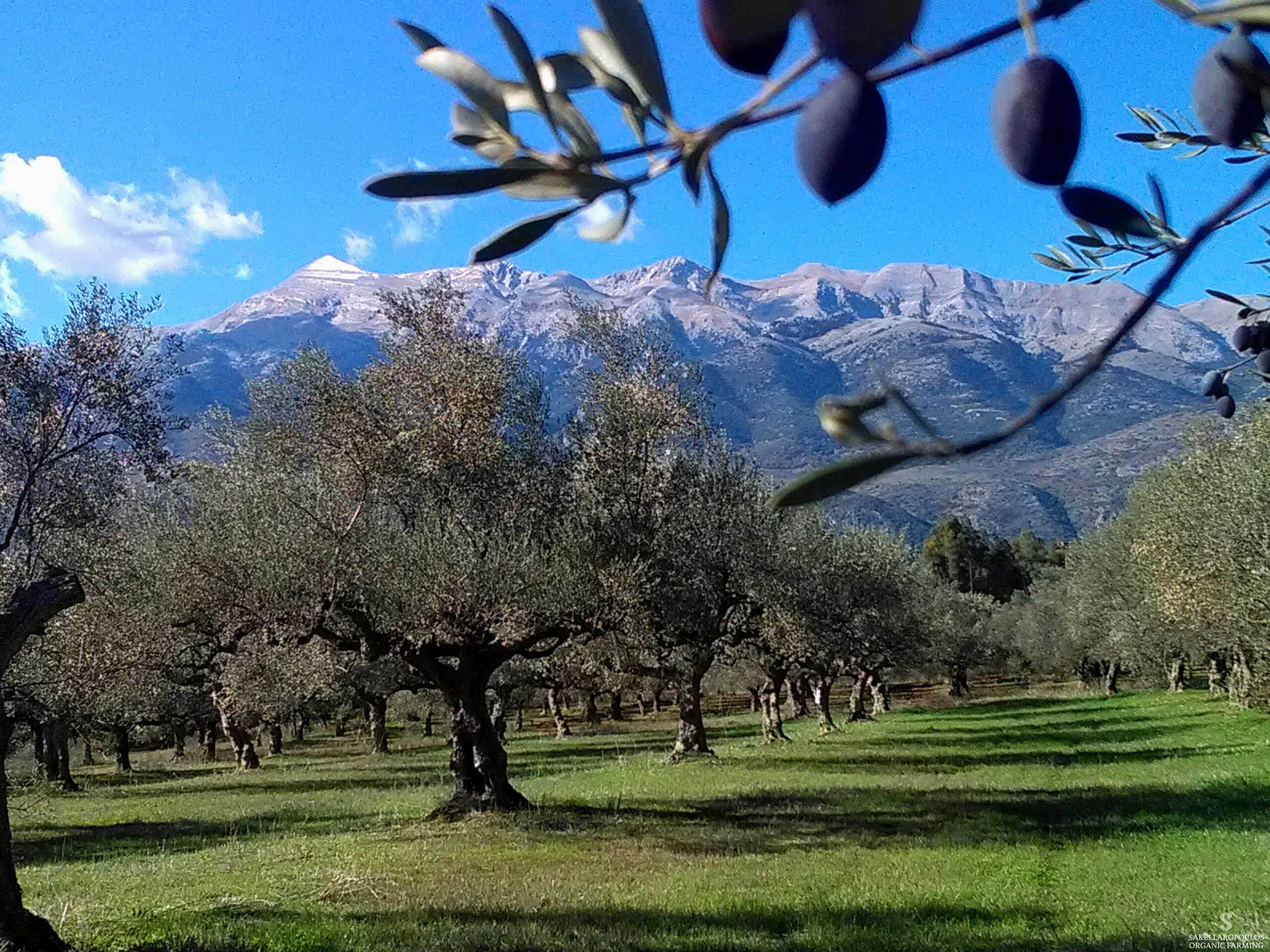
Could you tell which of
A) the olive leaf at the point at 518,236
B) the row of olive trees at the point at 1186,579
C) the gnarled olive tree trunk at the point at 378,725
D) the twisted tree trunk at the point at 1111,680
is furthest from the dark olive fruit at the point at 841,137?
the twisted tree trunk at the point at 1111,680

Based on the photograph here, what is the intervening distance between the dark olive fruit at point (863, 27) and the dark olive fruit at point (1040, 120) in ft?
0.54

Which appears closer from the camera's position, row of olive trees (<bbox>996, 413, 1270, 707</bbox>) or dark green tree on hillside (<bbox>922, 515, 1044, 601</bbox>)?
row of olive trees (<bbox>996, 413, 1270, 707</bbox>)

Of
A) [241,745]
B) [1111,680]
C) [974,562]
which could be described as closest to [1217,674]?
[1111,680]

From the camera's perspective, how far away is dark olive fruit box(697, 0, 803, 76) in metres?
0.52

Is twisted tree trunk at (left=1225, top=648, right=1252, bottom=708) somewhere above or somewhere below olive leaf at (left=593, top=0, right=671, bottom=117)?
below

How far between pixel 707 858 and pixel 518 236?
45.4ft

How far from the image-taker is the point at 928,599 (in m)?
53.0

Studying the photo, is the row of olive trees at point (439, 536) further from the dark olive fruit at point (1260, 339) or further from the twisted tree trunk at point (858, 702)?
the twisted tree trunk at point (858, 702)

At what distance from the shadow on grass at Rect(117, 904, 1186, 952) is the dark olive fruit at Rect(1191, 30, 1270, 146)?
28.7 feet

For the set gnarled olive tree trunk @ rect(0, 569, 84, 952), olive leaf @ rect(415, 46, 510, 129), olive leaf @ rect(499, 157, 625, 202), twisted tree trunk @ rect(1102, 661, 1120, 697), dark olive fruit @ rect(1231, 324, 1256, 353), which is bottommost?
twisted tree trunk @ rect(1102, 661, 1120, 697)

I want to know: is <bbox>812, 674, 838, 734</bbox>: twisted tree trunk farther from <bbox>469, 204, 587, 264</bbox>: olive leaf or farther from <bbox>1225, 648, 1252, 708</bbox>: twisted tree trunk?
<bbox>469, 204, 587, 264</bbox>: olive leaf

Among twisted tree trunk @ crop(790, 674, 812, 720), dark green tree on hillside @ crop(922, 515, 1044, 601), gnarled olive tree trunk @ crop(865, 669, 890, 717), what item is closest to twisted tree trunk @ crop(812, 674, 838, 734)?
twisted tree trunk @ crop(790, 674, 812, 720)

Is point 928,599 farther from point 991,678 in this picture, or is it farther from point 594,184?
point 594,184

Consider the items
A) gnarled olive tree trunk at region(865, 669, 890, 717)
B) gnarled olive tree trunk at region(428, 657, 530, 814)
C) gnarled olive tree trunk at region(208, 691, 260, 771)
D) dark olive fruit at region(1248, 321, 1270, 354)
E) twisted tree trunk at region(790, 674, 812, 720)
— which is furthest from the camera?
gnarled olive tree trunk at region(865, 669, 890, 717)
